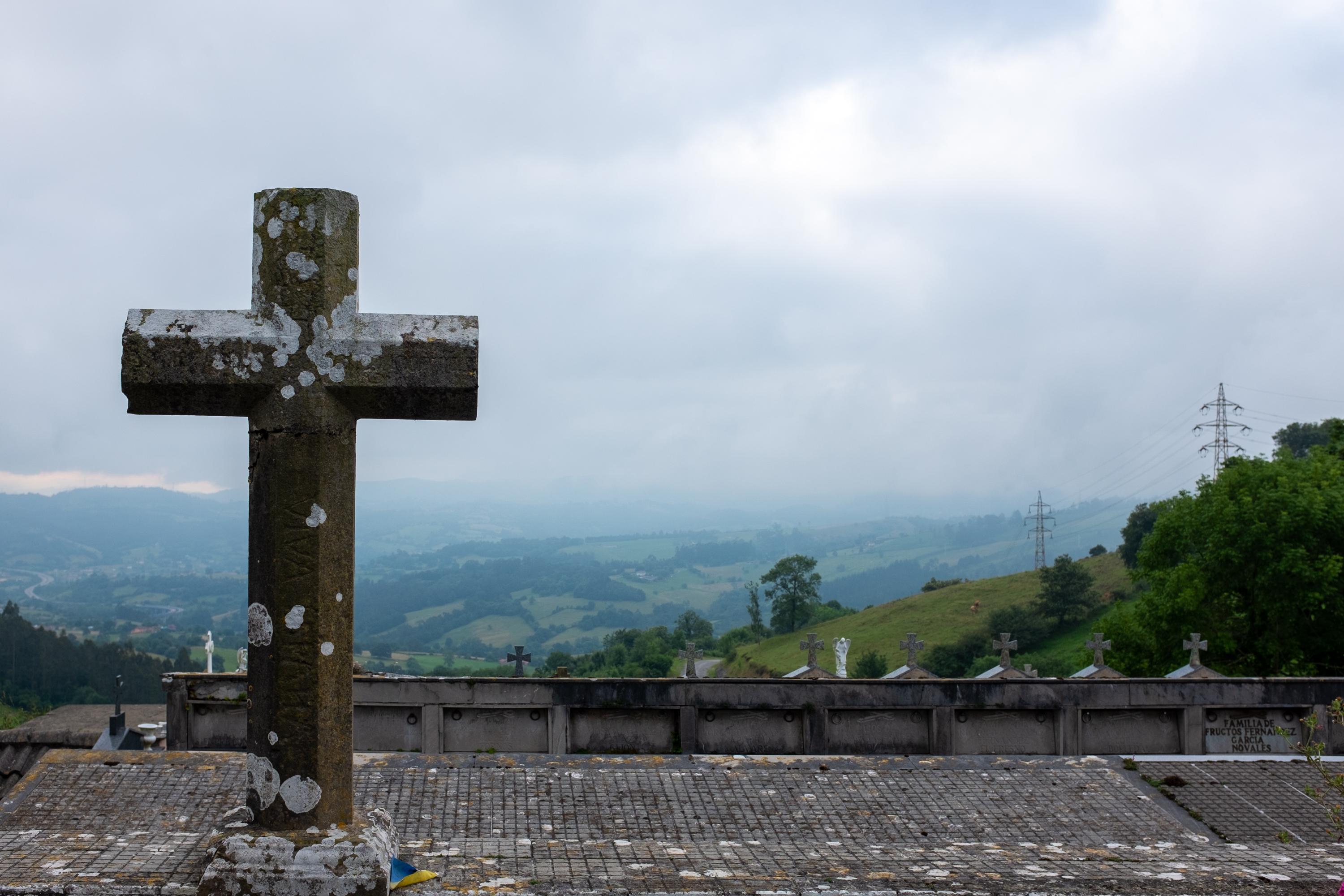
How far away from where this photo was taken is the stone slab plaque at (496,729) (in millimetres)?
13289

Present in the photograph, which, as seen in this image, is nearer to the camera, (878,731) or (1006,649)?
(878,731)

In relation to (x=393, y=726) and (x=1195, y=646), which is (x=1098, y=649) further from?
(x=393, y=726)

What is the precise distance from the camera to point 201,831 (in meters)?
7.36

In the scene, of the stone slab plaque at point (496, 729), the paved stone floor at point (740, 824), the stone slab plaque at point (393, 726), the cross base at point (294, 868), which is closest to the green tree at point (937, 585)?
the stone slab plaque at point (496, 729)

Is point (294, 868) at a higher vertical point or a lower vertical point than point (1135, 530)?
lower

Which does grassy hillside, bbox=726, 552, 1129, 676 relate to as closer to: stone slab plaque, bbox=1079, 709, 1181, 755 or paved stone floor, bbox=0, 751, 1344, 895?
stone slab plaque, bbox=1079, 709, 1181, 755

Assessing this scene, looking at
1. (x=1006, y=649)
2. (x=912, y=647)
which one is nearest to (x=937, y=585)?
(x=1006, y=649)

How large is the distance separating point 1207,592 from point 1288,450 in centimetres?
1159

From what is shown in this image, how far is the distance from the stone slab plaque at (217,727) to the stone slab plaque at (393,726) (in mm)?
1500

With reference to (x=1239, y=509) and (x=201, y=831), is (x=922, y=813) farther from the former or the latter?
(x=1239, y=509)

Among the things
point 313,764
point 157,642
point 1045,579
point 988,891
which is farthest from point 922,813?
point 157,642

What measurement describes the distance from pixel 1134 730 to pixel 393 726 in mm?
9784

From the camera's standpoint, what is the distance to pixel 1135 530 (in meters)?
71.3

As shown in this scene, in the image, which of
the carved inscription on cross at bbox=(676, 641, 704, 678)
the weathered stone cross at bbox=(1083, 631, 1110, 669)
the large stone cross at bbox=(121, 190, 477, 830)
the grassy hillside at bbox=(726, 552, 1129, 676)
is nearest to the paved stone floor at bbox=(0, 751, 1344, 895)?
the large stone cross at bbox=(121, 190, 477, 830)
